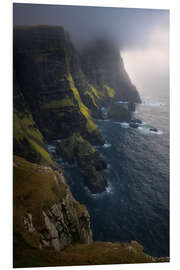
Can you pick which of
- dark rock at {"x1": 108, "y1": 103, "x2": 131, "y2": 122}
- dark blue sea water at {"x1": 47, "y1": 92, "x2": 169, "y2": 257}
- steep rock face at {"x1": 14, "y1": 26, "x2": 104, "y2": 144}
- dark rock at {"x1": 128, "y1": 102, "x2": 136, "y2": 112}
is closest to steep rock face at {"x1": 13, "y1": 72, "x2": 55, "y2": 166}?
steep rock face at {"x1": 14, "y1": 26, "x2": 104, "y2": 144}

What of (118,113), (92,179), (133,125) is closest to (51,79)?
(118,113)

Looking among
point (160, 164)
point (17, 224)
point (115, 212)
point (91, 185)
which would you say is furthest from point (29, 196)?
point (160, 164)

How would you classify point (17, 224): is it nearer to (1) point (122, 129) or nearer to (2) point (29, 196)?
(2) point (29, 196)

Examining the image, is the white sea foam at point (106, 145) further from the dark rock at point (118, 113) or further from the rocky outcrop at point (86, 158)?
the dark rock at point (118, 113)

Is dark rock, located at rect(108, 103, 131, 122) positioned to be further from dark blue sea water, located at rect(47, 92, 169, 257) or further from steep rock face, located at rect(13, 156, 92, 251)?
steep rock face, located at rect(13, 156, 92, 251)

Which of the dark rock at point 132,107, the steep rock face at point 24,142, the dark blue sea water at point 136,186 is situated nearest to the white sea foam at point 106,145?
the dark blue sea water at point 136,186

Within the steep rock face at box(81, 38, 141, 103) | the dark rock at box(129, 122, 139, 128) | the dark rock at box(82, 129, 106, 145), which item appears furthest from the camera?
the dark rock at box(129, 122, 139, 128)

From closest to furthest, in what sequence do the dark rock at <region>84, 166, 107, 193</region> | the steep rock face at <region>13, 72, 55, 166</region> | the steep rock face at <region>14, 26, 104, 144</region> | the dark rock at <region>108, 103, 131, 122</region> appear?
the steep rock face at <region>13, 72, 55, 166</region>
the steep rock face at <region>14, 26, 104, 144</region>
the dark rock at <region>84, 166, 107, 193</region>
the dark rock at <region>108, 103, 131, 122</region>
